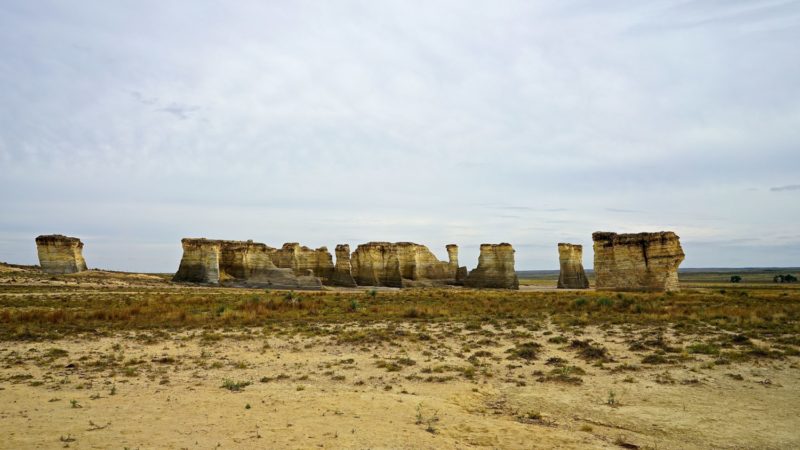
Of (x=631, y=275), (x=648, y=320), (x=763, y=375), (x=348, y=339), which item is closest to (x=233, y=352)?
(x=348, y=339)

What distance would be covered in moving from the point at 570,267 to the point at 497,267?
26.4 ft

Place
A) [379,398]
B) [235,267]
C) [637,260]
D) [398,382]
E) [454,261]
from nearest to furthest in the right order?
1. [379,398]
2. [398,382]
3. [637,260]
4. [235,267]
5. [454,261]

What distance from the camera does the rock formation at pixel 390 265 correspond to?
59.9m

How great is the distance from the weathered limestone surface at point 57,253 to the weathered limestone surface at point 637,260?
49.9 meters

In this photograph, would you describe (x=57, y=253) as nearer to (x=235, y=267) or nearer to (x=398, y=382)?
(x=235, y=267)

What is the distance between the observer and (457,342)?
52.0 ft

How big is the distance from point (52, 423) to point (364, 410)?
4874mm

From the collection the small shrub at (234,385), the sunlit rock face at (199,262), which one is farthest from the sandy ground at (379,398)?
the sunlit rock face at (199,262)

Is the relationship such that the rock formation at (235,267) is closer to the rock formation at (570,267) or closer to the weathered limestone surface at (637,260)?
the rock formation at (570,267)

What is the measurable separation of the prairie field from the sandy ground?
45 millimetres

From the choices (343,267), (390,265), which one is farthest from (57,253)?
(390,265)

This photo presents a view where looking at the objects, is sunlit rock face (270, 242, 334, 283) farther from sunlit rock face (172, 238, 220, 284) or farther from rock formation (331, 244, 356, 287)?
sunlit rock face (172, 238, 220, 284)

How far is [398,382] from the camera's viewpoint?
36.3 ft

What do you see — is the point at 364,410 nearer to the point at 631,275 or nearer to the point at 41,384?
the point at 41,384
